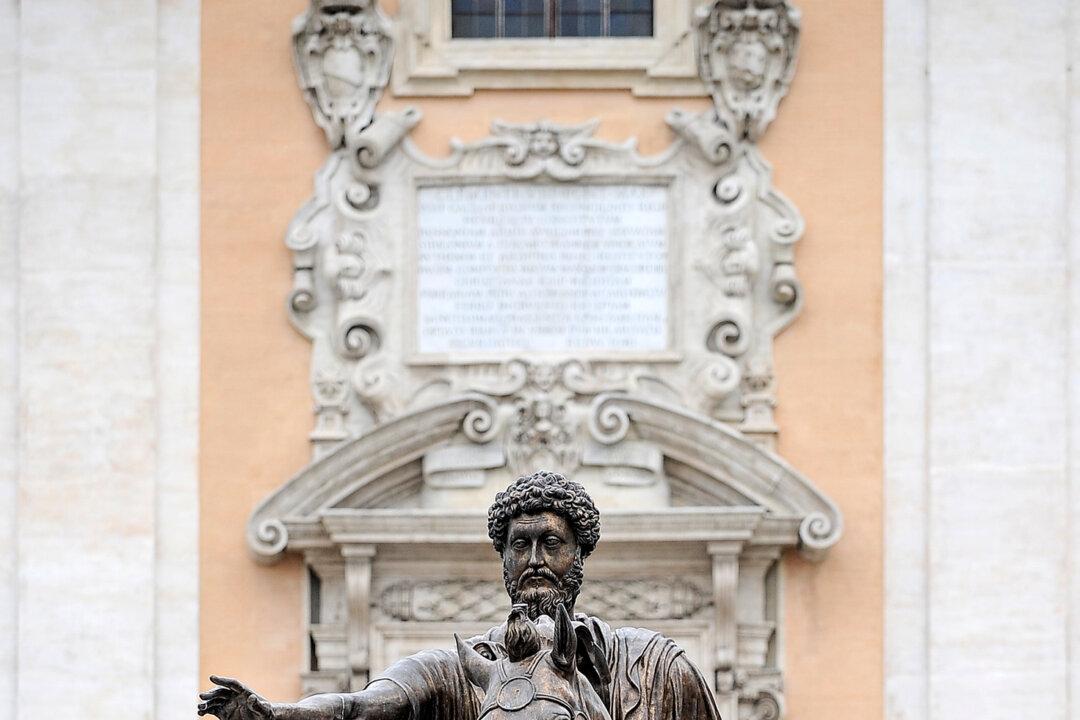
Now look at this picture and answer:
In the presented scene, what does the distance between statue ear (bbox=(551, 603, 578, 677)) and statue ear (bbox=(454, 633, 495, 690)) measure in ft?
0.52

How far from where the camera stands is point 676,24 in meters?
17.4

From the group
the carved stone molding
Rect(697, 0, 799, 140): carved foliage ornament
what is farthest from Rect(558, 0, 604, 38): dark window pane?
the carved stone molding

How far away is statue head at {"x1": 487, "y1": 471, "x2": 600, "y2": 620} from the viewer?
7.22 m

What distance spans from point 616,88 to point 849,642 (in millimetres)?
2830

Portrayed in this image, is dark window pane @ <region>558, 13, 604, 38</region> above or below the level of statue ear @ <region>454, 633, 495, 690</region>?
above

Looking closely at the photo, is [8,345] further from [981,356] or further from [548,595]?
[548,595]

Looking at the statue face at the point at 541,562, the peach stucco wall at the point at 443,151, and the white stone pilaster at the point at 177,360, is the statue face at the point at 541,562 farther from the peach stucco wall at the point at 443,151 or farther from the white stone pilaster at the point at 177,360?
the white stone pilaster at the point at 177,360

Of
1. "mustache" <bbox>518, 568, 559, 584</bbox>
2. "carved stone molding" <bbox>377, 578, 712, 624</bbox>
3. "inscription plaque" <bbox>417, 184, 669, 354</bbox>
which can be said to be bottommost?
"mustache" <bbox>518, 568, 559, 584</bbox>

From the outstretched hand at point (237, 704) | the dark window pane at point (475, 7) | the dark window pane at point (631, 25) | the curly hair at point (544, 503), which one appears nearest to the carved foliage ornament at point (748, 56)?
the dark window pane at point (631, 25)

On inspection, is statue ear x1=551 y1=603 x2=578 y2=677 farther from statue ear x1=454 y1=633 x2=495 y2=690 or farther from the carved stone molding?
the carved stone molding

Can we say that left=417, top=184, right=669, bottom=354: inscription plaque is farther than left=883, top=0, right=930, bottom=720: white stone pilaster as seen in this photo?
Yes

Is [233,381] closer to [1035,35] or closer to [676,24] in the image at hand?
[676,24]

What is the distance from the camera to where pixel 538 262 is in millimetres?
17469

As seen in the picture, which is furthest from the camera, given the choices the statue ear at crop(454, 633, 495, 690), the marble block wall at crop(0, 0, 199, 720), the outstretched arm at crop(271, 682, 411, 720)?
the marble block wall at crop(0, 0, 199, 720)
